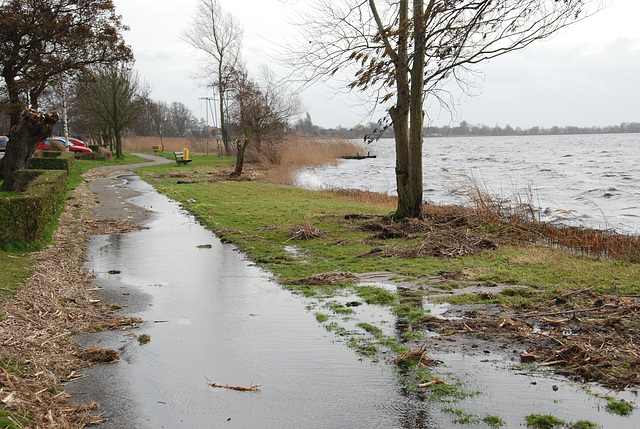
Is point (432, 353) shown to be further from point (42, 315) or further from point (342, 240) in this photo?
point (342, 240)

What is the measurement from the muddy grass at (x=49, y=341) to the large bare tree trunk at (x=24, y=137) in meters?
8.72

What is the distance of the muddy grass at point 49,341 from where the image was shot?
12.0 feet

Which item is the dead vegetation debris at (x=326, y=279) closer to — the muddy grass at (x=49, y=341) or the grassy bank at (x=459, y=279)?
the grassy bank at (x=459, y=279)

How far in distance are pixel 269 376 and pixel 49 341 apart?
2.13 m

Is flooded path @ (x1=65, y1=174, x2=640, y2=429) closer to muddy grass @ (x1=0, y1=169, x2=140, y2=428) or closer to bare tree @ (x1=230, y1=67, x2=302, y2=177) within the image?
muddy grass @ (x1=0, y1=169, x2=140, y2=428)

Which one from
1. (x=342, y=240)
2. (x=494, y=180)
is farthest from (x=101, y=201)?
(x=494, y=180)

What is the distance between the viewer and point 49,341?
4.95 m

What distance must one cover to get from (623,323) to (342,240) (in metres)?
6.12

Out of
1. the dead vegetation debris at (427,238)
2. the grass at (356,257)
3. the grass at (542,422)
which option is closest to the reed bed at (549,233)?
the dead vegetation debris at (427,238)

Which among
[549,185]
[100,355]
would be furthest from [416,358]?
[549,185]

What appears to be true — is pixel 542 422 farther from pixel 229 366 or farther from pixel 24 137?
pixel 24 137

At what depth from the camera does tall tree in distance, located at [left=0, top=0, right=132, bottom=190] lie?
17062mm

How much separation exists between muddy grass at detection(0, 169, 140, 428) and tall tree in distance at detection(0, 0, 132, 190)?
9972mm

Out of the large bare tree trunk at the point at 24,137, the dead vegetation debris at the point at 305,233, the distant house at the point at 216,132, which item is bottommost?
the dead vegetation debris at the point at 305,233
